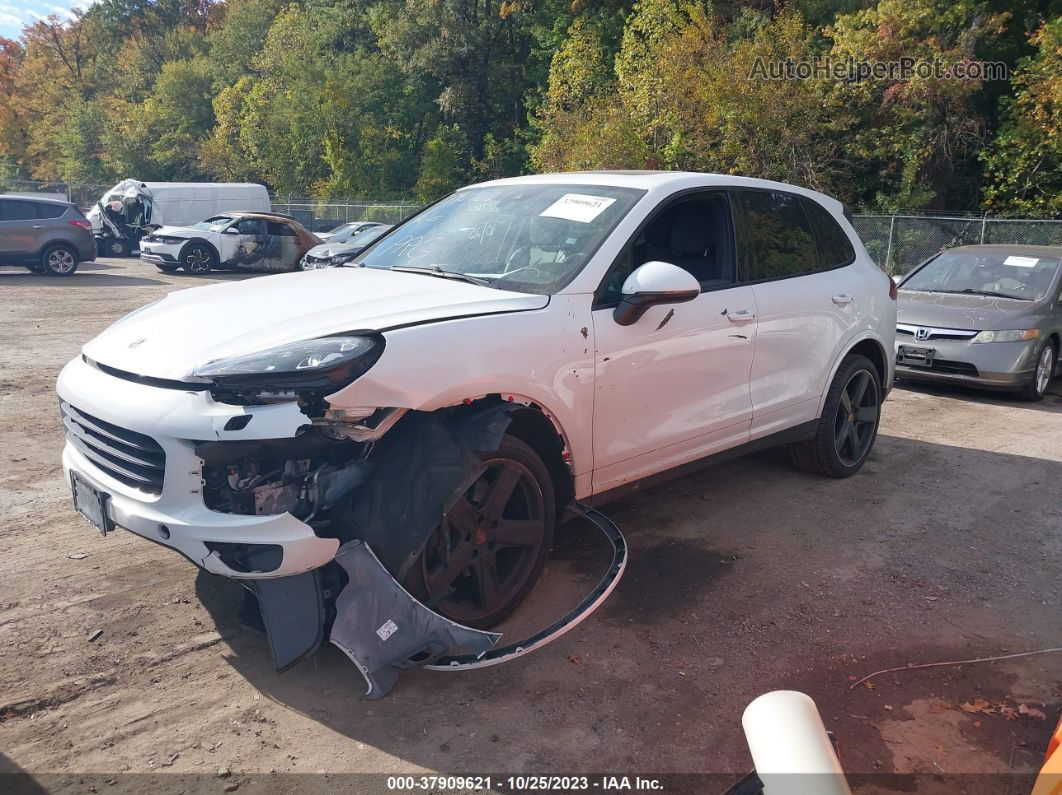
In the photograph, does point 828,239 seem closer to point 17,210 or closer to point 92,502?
point 92,502

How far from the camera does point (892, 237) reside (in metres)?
18.1

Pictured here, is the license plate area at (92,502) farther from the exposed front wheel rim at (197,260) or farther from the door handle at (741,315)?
the exposed front wheel rim at (197,260)

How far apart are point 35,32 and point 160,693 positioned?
75850 mm

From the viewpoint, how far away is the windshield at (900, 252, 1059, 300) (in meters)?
9.05

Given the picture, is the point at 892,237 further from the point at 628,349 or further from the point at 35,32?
the point at 35,32

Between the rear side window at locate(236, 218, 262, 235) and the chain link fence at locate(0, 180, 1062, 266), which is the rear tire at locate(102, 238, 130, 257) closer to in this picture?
the rear side window at locate(236, 218, 262, 235)

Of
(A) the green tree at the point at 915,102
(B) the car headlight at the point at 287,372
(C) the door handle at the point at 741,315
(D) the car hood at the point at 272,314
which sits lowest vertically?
(C) the door handle at the point at 741,315

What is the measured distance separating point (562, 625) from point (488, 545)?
47cm

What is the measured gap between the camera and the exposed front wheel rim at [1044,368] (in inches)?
333

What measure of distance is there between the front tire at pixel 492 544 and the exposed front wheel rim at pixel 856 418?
2793 millimetres

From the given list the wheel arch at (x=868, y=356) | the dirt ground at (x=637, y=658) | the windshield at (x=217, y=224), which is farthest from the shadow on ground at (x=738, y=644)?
the windshield at (x=217, y=224)

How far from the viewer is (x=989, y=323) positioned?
8.47m

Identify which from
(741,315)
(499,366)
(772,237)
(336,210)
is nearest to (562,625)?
(499,366)

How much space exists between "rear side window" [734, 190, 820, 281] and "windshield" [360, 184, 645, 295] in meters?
0.90
